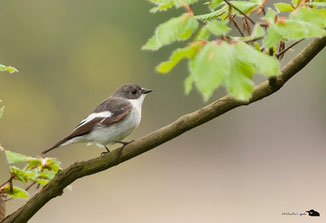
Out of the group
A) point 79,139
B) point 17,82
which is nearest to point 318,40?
point 79,139

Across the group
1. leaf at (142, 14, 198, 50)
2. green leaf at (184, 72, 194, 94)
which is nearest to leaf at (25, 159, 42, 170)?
leaf at (142, 14, 198, 50)

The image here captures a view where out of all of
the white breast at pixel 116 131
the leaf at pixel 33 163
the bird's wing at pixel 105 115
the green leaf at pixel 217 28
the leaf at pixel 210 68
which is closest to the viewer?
the leaf at pixel 210 68

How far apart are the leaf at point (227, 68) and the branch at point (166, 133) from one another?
2.10ft

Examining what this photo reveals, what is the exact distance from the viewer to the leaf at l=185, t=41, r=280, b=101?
1996mm

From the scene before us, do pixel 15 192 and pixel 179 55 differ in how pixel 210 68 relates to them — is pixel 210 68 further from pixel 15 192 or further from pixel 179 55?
pixel 15 192

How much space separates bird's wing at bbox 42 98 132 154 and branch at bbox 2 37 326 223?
8.02 ft

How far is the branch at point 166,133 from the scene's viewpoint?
2.83 metres

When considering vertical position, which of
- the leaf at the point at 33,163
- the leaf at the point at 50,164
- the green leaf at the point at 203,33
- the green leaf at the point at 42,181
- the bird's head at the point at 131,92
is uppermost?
the green leaf at the point at 203,33

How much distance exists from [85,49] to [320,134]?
9.42 meters

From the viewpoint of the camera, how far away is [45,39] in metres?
24.7

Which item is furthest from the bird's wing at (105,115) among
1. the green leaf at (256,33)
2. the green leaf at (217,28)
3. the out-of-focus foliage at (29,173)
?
the green leaf at (256,33)

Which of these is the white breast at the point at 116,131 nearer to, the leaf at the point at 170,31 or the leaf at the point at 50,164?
the leaf at the point at 50,164

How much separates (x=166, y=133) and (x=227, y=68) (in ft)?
3.15

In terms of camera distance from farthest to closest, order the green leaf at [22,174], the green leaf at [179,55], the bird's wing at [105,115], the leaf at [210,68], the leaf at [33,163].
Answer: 1. the bird's wing at [105,115]
2. the leaf at [33,163]
3. the green leaf at [22,174]
4. the green leaf at [179,55]
5. the leaf at [210,68]
